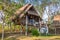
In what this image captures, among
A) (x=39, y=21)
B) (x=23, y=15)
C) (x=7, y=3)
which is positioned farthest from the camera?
(x=39, y=21)

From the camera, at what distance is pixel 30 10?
31484mm

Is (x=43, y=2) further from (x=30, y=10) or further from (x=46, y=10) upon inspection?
(x=30, y=10)

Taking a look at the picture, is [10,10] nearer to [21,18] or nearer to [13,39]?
[13,39]

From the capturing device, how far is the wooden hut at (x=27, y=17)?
100 feet

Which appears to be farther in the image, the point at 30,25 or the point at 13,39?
the point at 30,25

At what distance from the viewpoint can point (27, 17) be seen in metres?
30.8

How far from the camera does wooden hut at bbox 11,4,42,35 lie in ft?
100

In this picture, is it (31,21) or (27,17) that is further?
(31,21)

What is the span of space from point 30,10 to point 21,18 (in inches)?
76.3

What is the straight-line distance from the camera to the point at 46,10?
3500 cm

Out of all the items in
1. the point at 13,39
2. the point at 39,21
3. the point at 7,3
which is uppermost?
the point at 7,3

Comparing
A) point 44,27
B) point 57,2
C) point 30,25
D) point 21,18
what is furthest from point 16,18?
point 57,2

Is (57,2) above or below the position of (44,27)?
above

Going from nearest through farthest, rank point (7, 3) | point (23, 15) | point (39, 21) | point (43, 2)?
point (7, 3), point (23, 15), point (39, 21), point (43, 2)
